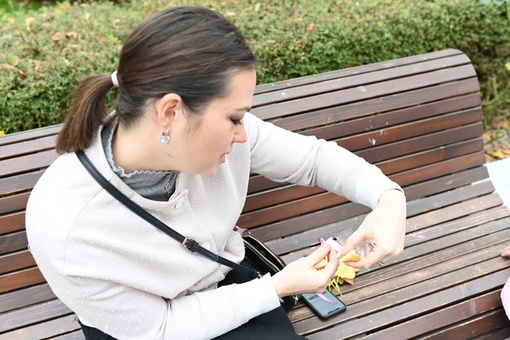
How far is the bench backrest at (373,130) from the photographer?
110 inches

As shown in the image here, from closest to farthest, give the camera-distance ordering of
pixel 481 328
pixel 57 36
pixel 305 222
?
pixel 481 328, pixel 305 222, pixel 57 36

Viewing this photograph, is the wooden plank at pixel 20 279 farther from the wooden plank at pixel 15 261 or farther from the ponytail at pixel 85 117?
the ponytail at pixel 85 117

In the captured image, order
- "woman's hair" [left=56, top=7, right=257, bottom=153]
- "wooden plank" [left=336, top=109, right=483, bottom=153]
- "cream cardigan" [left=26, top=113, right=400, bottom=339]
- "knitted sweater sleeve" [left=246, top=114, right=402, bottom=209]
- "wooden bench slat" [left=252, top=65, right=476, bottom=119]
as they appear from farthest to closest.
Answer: "wooden plank" [left=336, top=109, right=483, bottom=153], "wooden bench slat" [left=252, top=65, right=476, bottom=119], "knitted sweater sleeve" [left=246, top=114, right=402, bottom=209], "cream cardigan" [left=26, top=113, right=400, bottom=339], "woman's hair" [left=56, top=7, right=257, bottom=153]

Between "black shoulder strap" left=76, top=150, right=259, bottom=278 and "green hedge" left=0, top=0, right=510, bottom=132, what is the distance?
1.43 metres

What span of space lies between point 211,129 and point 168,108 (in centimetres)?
14

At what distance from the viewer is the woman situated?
164cm

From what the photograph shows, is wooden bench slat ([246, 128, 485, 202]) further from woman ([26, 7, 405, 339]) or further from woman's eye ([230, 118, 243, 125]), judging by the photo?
woman's eye ([230, 118, 243, 125])

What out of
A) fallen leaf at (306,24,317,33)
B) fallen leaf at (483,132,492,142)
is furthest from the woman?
fallen leaf at (483,132,492,142)

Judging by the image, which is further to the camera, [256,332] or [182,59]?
[256,332]

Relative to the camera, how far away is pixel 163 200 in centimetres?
196

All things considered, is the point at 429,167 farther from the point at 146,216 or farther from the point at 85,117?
the point at 85,117

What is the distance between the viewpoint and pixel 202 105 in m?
1.66

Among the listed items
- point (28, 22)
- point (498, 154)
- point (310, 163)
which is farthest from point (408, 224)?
point (28, 22)

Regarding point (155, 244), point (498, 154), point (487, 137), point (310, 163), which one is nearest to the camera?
point (155, 244)
